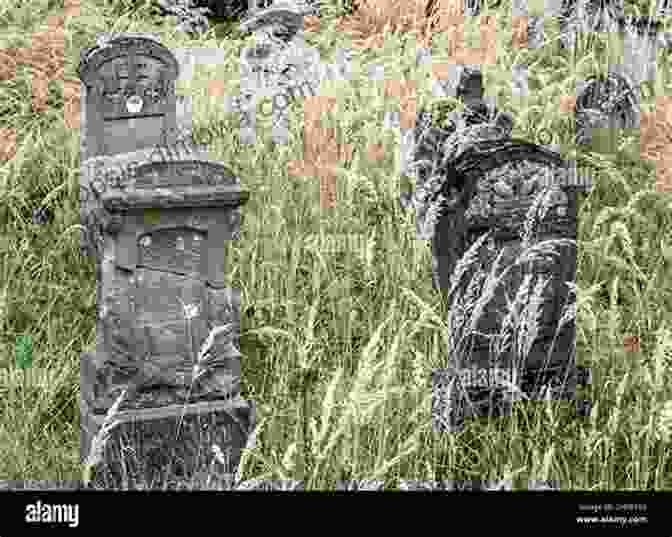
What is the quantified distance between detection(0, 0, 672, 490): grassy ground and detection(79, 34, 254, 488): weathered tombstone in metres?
0.20

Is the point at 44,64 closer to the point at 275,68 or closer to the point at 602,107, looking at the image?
the point at 275,68

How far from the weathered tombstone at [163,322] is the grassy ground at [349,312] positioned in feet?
0.67

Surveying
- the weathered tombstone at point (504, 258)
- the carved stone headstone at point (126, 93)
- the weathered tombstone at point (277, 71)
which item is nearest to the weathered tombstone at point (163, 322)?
the weathered tombstone at point (504, 258)

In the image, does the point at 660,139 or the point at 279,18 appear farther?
the point at 279,18

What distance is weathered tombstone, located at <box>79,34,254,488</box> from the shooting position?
3.52m

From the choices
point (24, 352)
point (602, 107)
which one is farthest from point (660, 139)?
point (24, 352)

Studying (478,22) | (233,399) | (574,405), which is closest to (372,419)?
(233,399)

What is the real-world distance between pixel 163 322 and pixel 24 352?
1.00 metres

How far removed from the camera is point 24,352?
4.36 metres

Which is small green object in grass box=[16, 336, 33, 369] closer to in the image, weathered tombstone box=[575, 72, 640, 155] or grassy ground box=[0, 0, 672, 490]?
grassy ground box=[0, 0, 672, 490]

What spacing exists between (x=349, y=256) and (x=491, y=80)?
2.72m

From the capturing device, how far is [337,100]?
6.44m

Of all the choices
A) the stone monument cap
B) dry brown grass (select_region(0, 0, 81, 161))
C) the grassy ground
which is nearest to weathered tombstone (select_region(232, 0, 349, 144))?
the stone monument cap

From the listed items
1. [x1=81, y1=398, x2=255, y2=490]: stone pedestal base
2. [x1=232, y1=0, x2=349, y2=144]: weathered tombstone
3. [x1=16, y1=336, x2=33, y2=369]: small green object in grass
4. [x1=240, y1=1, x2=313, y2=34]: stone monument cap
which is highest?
[x1=240, y1=1, x2=313, y2=34]: stone monument cap
